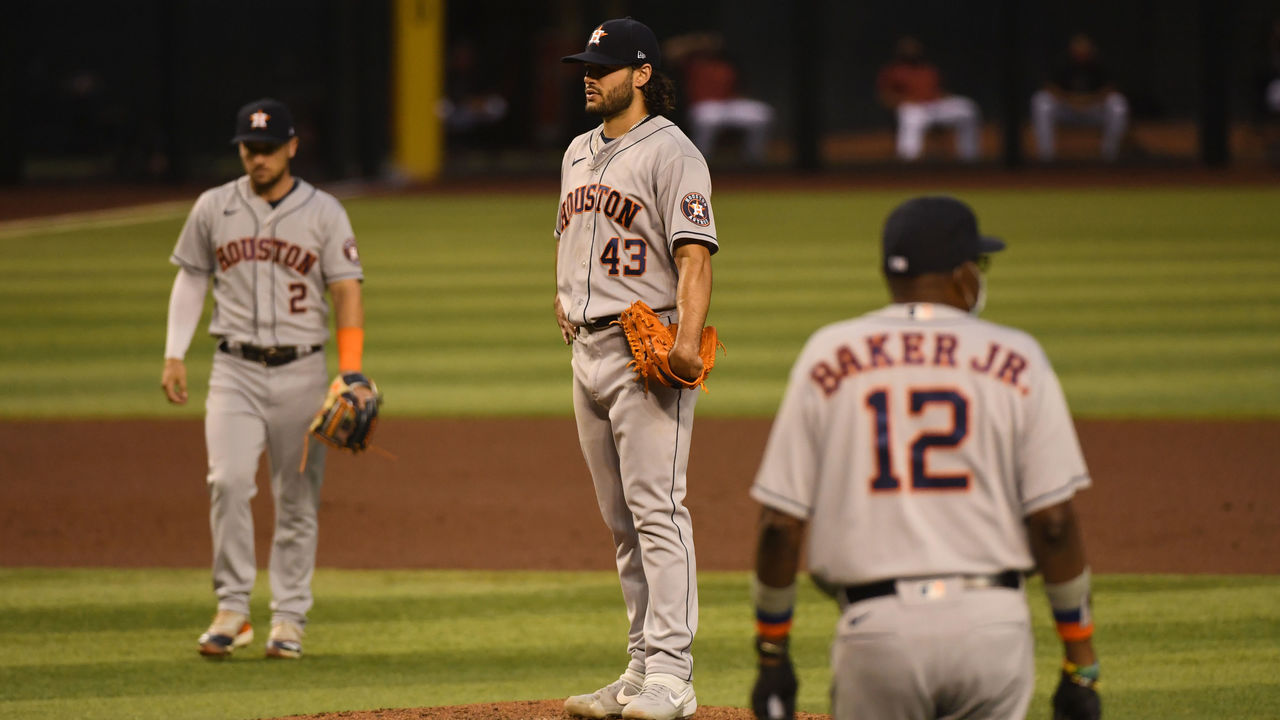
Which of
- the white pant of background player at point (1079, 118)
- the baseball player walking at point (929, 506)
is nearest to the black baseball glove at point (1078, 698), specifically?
the baseball player walking at point (929, 506)

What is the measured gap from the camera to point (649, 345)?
4.36m

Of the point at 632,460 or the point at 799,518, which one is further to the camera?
the point at 632,460

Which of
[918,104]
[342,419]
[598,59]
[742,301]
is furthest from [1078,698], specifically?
[918,104]

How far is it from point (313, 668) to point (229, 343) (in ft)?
3.59

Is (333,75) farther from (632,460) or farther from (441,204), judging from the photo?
(632,460)

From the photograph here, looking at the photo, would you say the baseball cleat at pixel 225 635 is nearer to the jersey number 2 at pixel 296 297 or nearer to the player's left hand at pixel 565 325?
the jersey number 2 at pixel 296 297

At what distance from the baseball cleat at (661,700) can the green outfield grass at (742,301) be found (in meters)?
6.14

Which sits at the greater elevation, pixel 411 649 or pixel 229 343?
pixel 229 343

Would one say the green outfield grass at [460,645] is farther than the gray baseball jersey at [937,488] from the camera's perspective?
Yes

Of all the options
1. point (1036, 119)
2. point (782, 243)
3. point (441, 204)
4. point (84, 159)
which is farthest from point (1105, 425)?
point (84, 159)

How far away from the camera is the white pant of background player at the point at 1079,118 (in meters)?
27.0

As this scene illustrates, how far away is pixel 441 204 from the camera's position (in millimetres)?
23859

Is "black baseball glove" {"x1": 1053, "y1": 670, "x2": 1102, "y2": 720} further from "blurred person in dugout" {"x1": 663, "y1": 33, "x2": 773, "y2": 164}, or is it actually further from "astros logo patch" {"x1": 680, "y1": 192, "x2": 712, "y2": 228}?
"blurred person in dugout" {"x1": 663, "y1": 33, "x2": 773, "y2": 164}

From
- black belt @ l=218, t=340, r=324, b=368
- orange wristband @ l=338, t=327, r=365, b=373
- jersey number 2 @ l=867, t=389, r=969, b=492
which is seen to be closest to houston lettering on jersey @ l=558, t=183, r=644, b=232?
orange wristband @ l=338, t=327, r=365, b=373
